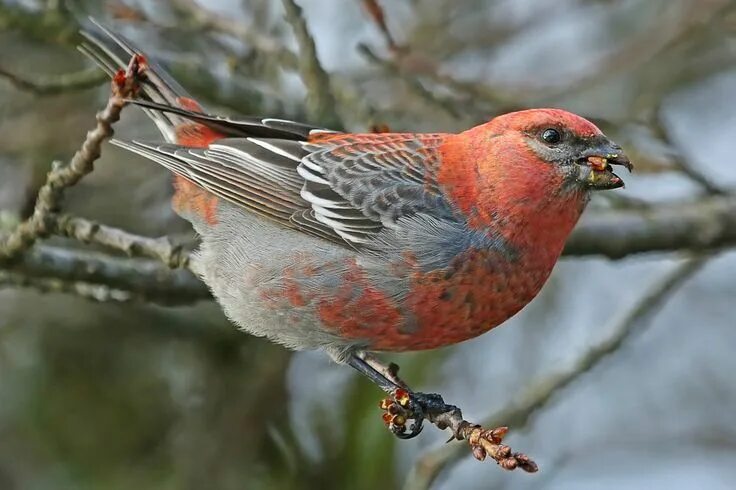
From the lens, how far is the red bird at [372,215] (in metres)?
4.16

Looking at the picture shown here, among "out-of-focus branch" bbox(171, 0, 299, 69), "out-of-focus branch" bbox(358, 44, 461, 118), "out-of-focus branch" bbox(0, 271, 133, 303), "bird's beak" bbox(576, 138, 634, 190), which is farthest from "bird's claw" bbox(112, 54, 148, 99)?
"out-of-focus branch" bbox(171, 0, 299, 69)

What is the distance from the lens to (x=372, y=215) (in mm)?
4551

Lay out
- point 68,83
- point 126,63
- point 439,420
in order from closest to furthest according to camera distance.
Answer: point 439,420
point 126,63
point 68,83

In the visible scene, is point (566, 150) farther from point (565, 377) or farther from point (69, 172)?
point (69, 172)

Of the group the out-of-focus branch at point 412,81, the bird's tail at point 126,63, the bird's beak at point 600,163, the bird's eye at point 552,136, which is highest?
the out-of-focus branch at point 412,81

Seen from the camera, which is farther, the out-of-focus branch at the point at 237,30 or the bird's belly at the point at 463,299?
the out-of-focus branch at the point at 237,30

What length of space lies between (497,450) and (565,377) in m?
1.85

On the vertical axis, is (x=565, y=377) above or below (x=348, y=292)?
above

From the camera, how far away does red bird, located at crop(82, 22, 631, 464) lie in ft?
13.6

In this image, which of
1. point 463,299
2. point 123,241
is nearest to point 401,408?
point 463,299

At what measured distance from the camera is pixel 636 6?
7.00 metres

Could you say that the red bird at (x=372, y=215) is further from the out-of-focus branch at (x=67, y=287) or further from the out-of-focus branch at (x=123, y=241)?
the out-of-focus branch at (x=67, y=287)

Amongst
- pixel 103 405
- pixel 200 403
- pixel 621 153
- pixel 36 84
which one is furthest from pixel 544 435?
pixel 36 84

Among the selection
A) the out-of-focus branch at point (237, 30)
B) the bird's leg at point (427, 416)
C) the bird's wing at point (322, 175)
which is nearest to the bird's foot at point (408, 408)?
the bird's leg at point (427, 416)
